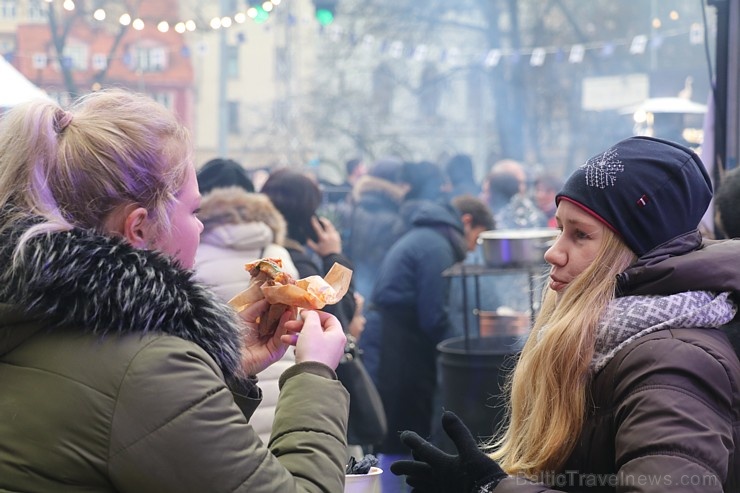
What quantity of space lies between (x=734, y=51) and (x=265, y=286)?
9.23 ft

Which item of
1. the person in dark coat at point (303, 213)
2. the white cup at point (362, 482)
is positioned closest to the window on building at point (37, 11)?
the person in dark coat at point (303, 213)

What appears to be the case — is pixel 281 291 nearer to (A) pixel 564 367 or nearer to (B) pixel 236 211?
(A) pixel 564 367

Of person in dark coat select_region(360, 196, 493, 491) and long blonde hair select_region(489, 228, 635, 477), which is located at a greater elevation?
long blonde hair select_region(489, 228, 635, 477)

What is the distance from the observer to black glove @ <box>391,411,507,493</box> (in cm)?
184

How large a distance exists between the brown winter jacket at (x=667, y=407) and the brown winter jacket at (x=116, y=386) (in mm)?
561

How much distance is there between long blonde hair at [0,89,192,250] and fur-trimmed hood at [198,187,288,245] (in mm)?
2062

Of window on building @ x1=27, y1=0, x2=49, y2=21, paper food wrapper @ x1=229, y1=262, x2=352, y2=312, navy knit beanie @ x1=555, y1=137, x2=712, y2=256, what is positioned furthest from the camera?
window on building @ x1=27, y1=0, x2=49, y2=21

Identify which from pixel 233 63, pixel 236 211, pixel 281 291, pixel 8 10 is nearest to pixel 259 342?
pixel 281 291

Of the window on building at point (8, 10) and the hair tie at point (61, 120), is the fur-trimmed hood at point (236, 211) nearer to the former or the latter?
the hair tie at point (61, 120)

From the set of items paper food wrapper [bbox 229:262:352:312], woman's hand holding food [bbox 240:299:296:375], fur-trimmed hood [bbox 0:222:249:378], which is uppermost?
fur-trimmed hood [bbox 0:222:249:378]

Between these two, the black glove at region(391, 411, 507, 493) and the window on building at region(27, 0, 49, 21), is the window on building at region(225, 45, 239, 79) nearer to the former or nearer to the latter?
the window on building at region(27, 0, 49, 21)

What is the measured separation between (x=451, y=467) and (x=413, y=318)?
3.86 m

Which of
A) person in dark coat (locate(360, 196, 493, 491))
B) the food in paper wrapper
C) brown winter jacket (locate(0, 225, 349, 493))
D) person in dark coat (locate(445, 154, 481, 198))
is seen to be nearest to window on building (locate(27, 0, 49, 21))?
person in dark coat (locate(445, 154, 481, 198))

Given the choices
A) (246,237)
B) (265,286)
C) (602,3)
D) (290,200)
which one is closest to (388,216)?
(290,200)
